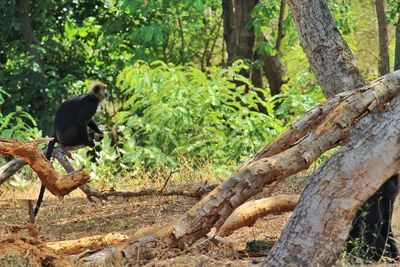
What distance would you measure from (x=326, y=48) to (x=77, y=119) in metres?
3.94

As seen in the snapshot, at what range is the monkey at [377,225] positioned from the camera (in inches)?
212

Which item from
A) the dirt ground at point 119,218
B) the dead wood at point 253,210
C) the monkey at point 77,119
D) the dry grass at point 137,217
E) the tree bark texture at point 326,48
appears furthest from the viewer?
the monkey at point 77,119

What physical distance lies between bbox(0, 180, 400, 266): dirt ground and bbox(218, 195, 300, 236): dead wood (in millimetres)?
100

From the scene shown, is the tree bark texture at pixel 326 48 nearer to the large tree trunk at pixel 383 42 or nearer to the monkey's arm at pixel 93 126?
the large tree trunk at pixel 383 42

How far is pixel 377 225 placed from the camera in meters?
5.46

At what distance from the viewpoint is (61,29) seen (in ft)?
55.3

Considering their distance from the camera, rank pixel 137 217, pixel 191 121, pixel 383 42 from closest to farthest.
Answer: pixel 137 217, pixel 383 42, pixel 191 121

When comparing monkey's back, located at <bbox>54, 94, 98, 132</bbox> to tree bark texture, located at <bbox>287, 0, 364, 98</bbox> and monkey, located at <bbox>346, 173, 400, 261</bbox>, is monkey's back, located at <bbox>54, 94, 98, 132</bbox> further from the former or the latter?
monkey, located at <bbox>346, 173, 400, 261</bbox>

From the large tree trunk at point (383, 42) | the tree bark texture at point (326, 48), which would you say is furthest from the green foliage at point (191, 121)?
the tree bark texture at point (326, 48)

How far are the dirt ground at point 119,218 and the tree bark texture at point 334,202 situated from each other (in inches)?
33.5

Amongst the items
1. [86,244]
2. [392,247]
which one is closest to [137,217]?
[86,244]

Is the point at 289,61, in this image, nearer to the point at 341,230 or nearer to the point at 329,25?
the point at 329,25

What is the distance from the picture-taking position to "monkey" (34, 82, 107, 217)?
9961 mm

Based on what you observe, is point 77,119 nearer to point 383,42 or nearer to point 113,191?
point 113,191
